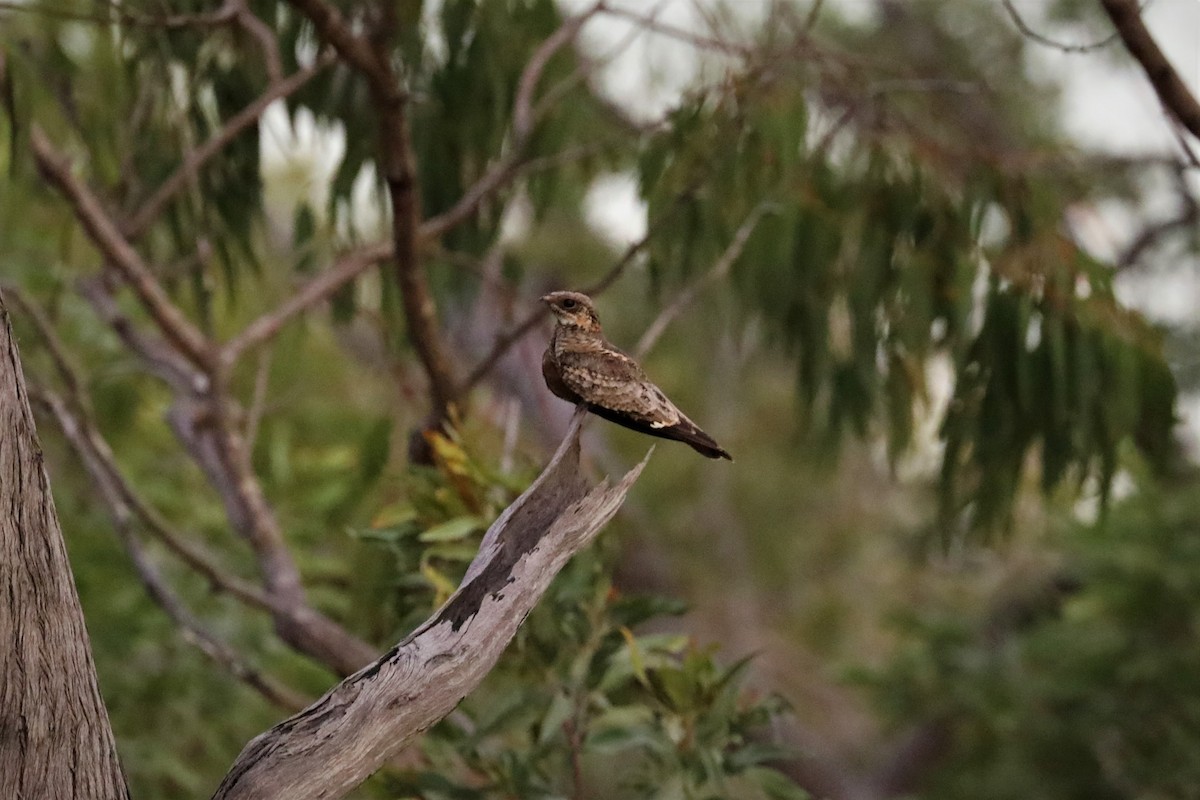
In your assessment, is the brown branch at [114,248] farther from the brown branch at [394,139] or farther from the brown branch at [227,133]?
the brown branch at [394,139]

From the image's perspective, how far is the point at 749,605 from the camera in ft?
31.7

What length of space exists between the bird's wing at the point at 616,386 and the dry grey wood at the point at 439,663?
0.06m

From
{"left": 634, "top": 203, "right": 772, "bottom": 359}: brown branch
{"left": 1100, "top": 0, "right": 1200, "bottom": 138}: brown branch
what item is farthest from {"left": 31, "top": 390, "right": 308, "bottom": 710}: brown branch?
{"left": 1100, "top": 0, "right": 1200, "bottom": 138}: brown branch

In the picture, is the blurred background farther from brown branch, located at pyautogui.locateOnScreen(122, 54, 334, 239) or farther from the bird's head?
the bird's head

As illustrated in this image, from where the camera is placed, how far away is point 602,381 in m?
1.42

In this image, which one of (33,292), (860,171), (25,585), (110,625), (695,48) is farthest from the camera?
(33,292)

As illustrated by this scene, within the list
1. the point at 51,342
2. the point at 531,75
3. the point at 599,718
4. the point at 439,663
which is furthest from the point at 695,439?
the point at 51,342

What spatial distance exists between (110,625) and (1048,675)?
3.32 meters

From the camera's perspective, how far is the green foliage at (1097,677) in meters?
4.71

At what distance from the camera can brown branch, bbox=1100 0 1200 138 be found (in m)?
2.05

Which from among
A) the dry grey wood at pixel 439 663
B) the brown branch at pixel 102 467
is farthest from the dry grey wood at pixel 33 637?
the brown branch at pixel 102 467

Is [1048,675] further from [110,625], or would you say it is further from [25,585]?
[25,585]

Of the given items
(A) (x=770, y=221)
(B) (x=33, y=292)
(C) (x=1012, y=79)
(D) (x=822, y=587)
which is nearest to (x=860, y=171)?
(A) (x=770, y=221)

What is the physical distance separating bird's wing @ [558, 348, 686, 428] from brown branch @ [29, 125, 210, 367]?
65.9 inches
